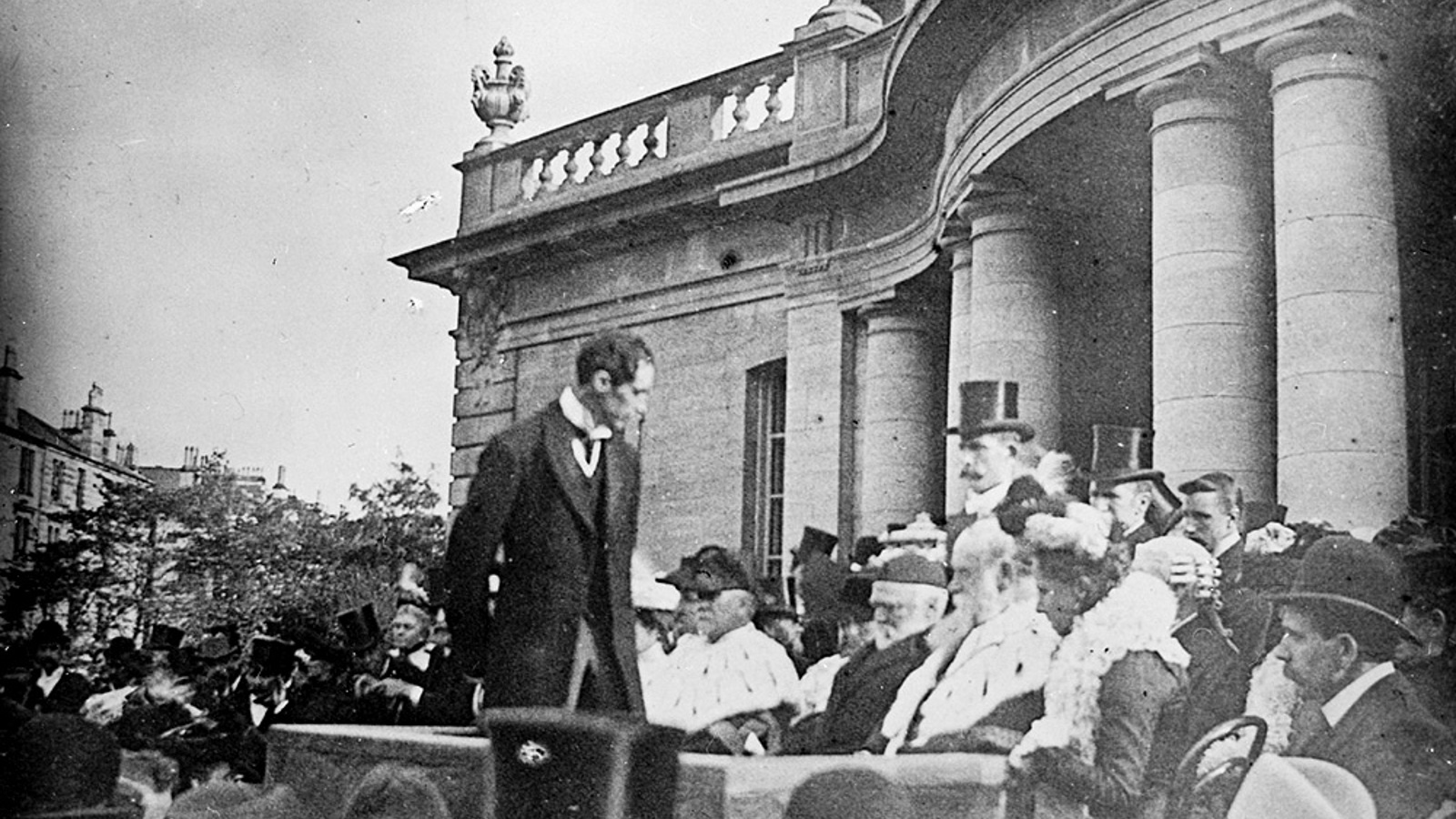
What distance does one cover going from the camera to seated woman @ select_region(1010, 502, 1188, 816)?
556 centimetres

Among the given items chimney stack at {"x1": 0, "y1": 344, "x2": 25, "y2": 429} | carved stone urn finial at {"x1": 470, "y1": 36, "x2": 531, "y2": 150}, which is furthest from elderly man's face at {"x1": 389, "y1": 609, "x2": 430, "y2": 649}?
carved stone urn finial at {"x1": 470, "y1": 36, "x2": 531, "y2": 150}

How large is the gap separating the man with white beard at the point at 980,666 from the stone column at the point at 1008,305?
1.65m

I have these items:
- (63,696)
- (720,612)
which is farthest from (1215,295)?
(63,696)

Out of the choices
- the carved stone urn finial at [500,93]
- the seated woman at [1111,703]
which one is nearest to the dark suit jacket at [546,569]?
the seated woman at [1111,703]

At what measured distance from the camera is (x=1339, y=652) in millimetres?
5496

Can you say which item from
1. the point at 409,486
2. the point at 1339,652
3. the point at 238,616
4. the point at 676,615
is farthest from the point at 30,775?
the point at 1339,652

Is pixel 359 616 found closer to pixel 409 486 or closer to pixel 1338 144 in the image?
pixel 409 486

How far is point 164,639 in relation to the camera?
8.48 meters

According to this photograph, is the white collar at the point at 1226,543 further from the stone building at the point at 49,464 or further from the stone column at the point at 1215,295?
the stone building at the point at 49,464

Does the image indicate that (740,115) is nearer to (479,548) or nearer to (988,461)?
(988,461)

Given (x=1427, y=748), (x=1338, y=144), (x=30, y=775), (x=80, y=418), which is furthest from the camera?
(x=80, y=418)

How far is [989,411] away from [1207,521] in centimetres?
133

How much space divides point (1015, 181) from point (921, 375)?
1.40 metres

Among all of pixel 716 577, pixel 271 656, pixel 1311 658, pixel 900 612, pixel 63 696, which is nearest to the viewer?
pixel 1311 658
